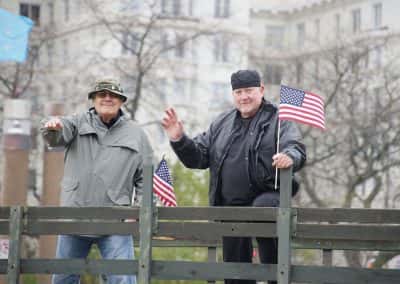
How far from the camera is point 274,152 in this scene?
8016 millimetres

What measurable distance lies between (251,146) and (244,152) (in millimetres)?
71

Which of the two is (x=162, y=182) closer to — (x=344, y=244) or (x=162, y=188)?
(x=162, y=188)

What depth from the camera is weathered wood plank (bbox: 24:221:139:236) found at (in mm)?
7430

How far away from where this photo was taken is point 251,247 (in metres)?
8.02

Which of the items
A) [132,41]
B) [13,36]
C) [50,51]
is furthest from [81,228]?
[50,51]

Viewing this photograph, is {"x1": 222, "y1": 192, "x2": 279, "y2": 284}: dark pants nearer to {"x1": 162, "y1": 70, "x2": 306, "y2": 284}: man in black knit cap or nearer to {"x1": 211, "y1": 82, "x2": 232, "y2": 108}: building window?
{"x1": 162, "y1": 70, "x2": 306, "y2": 284}: man in black knit cap

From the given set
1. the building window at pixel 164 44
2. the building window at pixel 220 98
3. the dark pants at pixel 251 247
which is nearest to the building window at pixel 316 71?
the building window at pixel 164 44

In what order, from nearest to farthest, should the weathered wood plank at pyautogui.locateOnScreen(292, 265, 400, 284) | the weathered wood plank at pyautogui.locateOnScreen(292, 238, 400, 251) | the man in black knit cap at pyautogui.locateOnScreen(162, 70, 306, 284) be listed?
the weathered wood plank at pyautogui.locateOnScreen(292, 265, 400, 284) < the weathered wood plank at pyautogui.locateOnScreen(292, 238, 400, 251) < the man in black knit cap at pyautogui.locateOnScreen(162, 70, 306, 284)

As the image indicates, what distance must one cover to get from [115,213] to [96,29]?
23.6m

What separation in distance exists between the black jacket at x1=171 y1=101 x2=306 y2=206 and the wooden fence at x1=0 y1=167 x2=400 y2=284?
484 mm

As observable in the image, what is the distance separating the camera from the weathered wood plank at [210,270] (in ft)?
23.3

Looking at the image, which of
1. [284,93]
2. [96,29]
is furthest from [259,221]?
[96,29]

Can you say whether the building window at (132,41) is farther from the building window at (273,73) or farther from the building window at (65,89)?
the building window at (273,73)

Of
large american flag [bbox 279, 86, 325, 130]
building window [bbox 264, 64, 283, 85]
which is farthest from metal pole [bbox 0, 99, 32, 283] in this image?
building window [bbox 264, 64, 283, 85]
